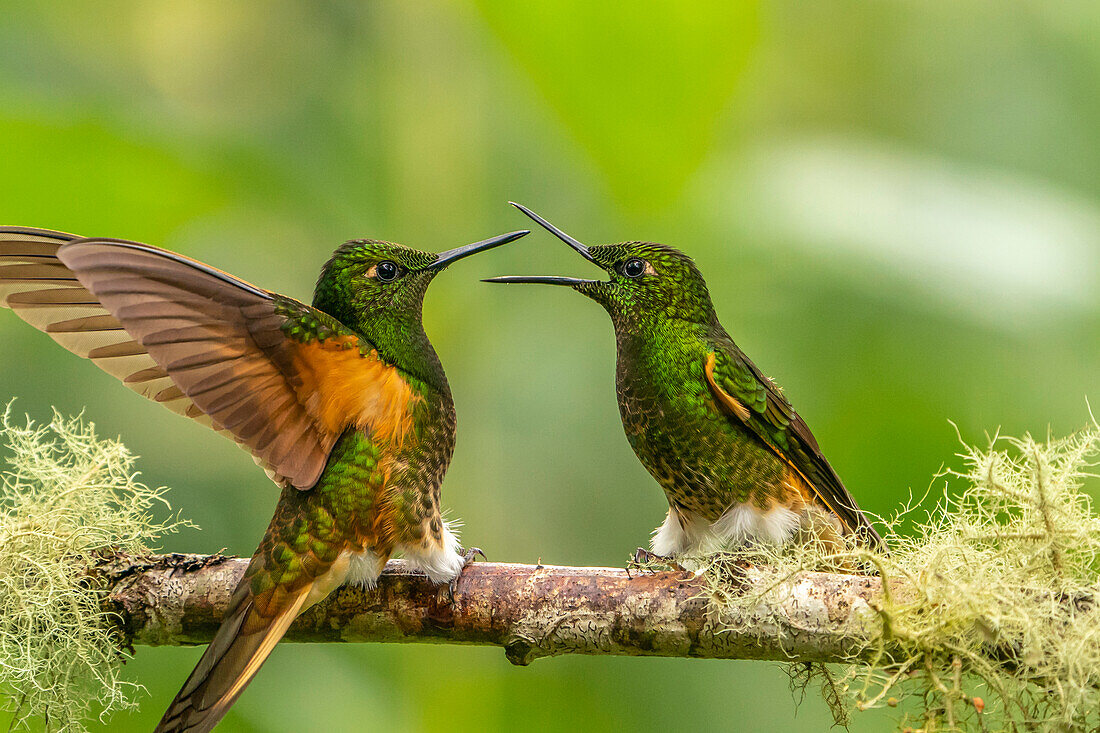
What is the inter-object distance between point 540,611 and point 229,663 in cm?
57

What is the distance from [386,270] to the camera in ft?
7.37

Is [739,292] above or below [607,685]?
above

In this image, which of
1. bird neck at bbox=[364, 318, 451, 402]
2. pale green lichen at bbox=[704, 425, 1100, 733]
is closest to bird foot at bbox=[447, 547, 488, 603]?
bird neck at bbox=[364, 318, 451, 402]

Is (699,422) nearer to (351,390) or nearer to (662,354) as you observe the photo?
(662,354)

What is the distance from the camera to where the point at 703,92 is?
2400mm

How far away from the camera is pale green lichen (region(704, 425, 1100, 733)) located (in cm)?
163

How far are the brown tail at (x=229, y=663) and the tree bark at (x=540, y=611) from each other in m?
0.13

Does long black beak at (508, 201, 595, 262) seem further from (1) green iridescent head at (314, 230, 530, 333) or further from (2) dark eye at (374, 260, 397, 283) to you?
(2) dark eye at (374, 260, 397, 283)

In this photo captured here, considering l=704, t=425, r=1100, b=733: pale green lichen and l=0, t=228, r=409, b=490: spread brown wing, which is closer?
l=704, t=425, r=1100, b=733: pale green lichen

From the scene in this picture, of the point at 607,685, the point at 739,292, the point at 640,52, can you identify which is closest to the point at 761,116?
the point at 739,292

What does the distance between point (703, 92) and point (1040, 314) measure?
86 cm

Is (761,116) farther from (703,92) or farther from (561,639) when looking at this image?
(561,639)

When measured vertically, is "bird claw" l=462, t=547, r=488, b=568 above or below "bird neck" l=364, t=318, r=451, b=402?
below

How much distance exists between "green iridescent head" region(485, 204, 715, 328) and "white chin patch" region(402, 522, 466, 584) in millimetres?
616
